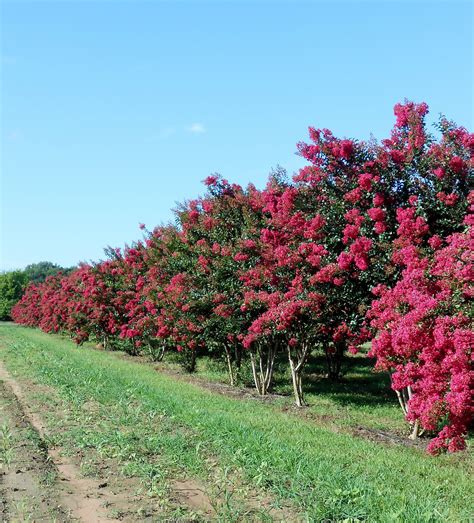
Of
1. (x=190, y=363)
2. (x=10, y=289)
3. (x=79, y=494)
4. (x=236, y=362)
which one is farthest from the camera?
(x=10, y=289)

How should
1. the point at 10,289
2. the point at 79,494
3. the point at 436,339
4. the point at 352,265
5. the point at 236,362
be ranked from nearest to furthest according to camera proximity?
the point at 79,494, the point at 436,339, the point at 352,265, the point at 236,362, the point at 10,289

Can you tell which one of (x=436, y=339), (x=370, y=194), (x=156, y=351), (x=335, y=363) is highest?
(x=370, y=194)

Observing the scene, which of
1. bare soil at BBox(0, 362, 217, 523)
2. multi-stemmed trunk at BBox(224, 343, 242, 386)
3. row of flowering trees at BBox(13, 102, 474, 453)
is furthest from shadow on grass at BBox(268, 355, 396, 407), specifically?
bare soil at BBox(0, 362, 217, 523)

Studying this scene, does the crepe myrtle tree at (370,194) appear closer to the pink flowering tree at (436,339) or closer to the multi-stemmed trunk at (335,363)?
the pink flowering tree at (436,339)

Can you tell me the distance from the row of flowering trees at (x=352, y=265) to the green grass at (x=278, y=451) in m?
0.84

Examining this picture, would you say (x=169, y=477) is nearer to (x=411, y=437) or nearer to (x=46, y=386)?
(x=411, y=437)

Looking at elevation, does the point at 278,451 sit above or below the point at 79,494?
above

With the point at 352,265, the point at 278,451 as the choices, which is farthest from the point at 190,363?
the point at 278,451

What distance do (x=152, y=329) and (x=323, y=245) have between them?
34.8 feet

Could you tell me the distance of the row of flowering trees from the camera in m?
6.64

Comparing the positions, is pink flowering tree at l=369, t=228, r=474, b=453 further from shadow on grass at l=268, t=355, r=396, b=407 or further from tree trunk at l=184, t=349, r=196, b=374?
tree trunk at l=184, t=349, r=196, b=374

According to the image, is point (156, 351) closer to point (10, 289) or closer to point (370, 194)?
point (370, 194)

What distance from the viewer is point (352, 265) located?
9305mm

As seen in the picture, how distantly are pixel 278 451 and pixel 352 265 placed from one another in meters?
4.21
